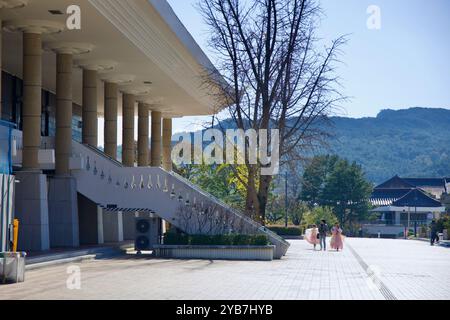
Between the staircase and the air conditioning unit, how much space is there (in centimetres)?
53

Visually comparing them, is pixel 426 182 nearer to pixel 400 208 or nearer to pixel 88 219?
pixel 400 208

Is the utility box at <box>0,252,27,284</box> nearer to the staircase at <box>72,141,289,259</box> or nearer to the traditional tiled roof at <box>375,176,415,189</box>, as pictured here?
the staircase at <box>72,141,289,259</box>

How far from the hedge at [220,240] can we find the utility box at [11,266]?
12.4 metres

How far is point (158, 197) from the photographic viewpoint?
34.6 meters

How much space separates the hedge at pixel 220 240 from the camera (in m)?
30.9

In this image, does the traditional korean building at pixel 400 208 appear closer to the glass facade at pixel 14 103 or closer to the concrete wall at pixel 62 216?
the glass facade at pixel 14 103

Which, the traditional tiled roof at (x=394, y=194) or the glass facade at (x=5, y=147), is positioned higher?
the glass facade at (x=5, y=147)

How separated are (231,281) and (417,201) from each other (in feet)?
339

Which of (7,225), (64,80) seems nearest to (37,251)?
(7,225)

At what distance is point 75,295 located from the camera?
1644cm

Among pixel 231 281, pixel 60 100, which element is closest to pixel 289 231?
pixel 60 100

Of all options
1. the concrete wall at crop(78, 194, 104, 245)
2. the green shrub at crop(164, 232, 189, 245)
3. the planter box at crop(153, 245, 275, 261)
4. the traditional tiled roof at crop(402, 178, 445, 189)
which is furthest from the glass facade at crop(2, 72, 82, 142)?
the traditional tiled roof at crop(402, 178, 445, 189)

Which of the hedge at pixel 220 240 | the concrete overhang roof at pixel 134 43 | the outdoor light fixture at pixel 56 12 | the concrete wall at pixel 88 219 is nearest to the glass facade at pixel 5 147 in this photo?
the concrete overhang roof at pixel 134 43
